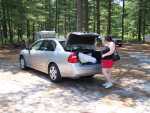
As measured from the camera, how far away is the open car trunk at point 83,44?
979 cm

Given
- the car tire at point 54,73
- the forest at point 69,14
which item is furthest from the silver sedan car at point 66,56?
the forest at point 69,14

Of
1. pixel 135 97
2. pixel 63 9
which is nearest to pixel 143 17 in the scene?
pixel 63 9

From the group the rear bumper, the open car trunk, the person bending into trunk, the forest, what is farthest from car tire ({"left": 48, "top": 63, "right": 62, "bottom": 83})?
the forest

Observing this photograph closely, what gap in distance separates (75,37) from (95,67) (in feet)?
4.32

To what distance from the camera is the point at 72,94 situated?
28.0 ft

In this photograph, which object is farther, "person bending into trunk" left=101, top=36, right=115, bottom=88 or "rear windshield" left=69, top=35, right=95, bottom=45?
Result: "rear windshield" left=69, top=35, right=95, bottom=45

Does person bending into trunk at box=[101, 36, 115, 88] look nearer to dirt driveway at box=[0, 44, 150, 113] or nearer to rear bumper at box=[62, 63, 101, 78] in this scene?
rear bumper at box=[62, 63, 101, 78]

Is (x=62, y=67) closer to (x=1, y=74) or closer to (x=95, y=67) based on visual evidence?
(x=95, y=67)

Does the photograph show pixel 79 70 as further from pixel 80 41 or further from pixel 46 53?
pixel 46 53

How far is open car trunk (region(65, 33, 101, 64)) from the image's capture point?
979 centimetres

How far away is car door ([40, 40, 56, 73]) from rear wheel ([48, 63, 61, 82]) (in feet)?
0.79

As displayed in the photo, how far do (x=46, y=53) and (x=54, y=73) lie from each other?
897 millimetres

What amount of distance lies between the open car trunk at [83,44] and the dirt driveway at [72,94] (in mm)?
1063

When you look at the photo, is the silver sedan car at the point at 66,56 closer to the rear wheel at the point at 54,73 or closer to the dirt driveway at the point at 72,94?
the rear wheel at the point at 54,73
